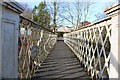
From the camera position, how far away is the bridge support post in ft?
4.76

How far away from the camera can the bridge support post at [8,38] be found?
4.76ft

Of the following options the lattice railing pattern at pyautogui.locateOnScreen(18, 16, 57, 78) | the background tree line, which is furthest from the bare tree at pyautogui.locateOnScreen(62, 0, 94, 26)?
the lattice railing pattern at pyautogui.locateOnScreen(18, 16, 57, 78)

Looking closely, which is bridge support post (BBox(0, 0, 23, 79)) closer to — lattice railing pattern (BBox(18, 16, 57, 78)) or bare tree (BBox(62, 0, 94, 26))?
lattice railing pattern (BBox(18, 16, 57, 78))

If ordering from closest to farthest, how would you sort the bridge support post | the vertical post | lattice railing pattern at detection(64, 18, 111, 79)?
the bridge support post, the vertical post, lattice railing pattern at detection(64, 18, 111, 79)

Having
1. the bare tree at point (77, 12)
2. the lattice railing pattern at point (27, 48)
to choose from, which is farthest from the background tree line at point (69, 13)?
the lattice railing pattern at point (27, 48)

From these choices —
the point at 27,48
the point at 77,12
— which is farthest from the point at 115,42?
the point at 77,12

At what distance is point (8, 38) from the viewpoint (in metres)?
1.63

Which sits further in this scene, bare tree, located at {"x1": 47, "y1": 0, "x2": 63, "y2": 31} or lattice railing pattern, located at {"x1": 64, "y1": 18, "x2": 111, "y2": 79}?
bare tree, located at {"x1": 47, "y1": 0, "x2": 63, "y2": 31}

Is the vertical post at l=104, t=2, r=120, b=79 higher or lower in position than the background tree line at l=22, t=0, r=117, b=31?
lower

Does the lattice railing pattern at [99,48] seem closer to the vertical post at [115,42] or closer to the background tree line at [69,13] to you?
the vertical post at [115,42]

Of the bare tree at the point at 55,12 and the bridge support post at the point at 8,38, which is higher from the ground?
the bare tree at the point at 55,12

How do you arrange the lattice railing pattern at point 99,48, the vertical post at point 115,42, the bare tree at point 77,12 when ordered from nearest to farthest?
the vertical post at point 115,42
the lattice railing pattern at point 99,48
the bare tree at point 77,12

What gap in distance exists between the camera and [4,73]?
60.5 inches

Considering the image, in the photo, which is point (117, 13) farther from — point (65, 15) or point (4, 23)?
point (65, 15)
